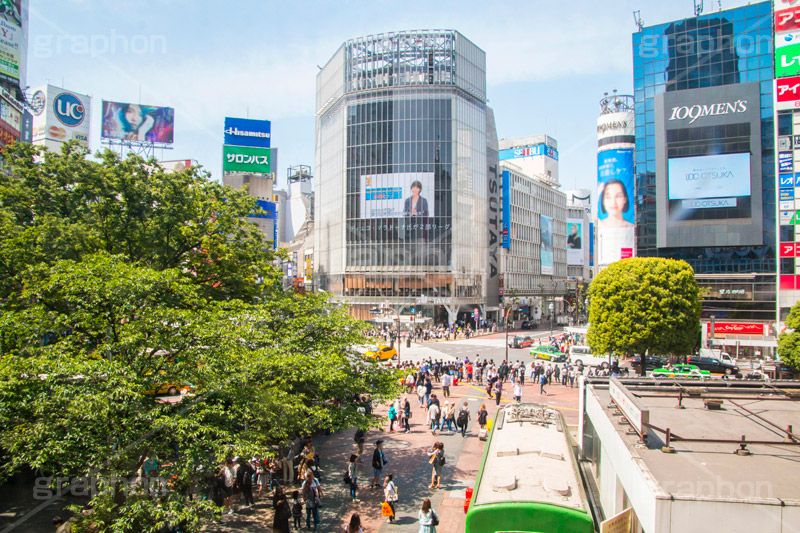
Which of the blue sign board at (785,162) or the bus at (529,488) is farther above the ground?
the blue sign board at (785,162)

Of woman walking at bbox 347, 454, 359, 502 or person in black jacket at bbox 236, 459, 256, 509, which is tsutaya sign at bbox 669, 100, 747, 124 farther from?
person in black jacket at bbox 236, 459, 256, 509

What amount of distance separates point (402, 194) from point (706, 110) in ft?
118

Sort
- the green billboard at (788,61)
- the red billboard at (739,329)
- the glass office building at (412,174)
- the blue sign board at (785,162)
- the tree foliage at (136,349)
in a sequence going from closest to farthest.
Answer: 1. the tree foliage at (136,349)
2. the green billboard at (788,61)
3. the blue sign board at (785,162)
4. the red billboard at (739,329)
5. the glass office building at (412,174)

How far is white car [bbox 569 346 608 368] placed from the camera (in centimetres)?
3922

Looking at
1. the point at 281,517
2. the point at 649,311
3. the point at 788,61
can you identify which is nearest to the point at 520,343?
the point at 649,311

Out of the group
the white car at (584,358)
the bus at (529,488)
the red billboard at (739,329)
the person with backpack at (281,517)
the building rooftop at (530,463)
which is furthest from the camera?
the red billboard at (739,329)

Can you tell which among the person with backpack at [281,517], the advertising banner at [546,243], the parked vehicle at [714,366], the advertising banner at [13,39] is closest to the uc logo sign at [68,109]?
the advertising banner at [13,39]

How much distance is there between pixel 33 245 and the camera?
16812 millimetres

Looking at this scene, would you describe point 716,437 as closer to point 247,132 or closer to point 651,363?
point 651,363

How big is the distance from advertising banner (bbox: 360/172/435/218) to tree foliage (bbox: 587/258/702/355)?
39574mm

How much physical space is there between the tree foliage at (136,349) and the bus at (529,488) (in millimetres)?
4691

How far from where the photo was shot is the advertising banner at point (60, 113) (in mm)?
77688

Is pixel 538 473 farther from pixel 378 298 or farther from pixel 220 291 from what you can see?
pixel 378 298

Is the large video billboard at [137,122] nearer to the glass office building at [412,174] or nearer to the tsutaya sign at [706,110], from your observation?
the glass office building at [412,174]
